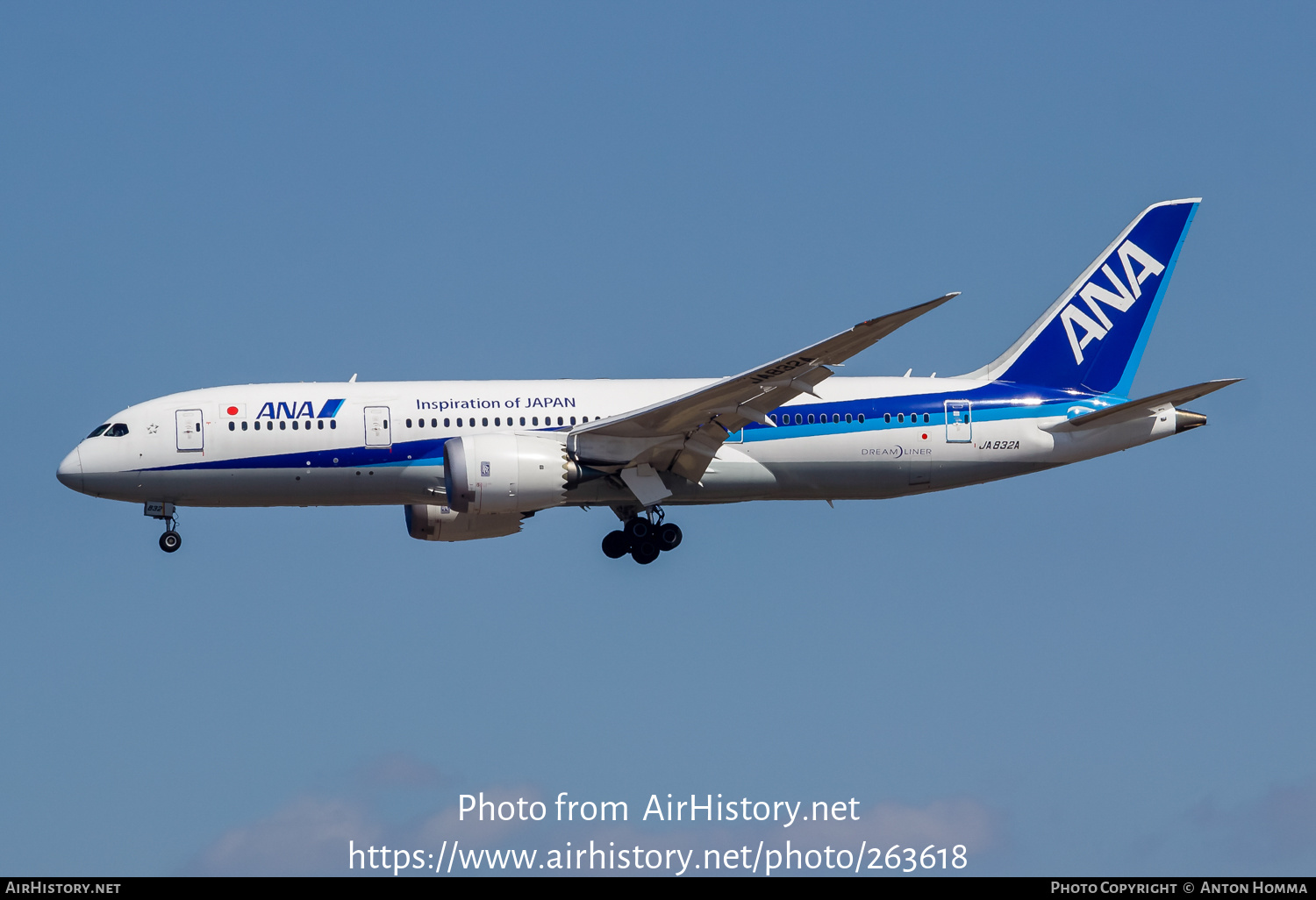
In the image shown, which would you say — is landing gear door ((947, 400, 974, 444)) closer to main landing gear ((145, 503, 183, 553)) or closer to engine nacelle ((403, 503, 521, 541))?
engine nacelle ((403, 503, 521, 541))

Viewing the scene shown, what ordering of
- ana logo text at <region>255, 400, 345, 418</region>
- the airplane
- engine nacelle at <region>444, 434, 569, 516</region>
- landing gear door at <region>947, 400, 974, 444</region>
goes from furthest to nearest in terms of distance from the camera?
landing gear door at <region>947, 400, 974, 444</region> → ana logo text at <region>255, 400, 345, 418</region> → the airplane → engine nacelle at <region>444, 434, 569, 516</region>

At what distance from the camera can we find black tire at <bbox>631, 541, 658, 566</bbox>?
37469mm

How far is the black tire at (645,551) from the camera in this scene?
123 feet

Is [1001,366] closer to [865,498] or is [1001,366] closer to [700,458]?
[865,498]

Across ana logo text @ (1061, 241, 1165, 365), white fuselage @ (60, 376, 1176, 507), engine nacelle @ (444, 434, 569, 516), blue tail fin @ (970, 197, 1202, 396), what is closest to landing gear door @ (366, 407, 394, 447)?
white fuselage @ (60, 376, 1176, 507)

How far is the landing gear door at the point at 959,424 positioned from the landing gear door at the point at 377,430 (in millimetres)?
12505

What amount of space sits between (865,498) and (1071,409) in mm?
5255

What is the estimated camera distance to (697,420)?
1363 inches

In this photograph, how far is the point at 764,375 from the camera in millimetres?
32875

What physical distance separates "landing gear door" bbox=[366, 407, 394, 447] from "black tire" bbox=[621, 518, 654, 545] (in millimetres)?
5941

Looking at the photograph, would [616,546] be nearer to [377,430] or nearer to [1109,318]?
[377,430]

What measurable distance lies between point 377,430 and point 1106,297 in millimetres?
17889

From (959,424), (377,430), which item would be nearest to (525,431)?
(377,430)
